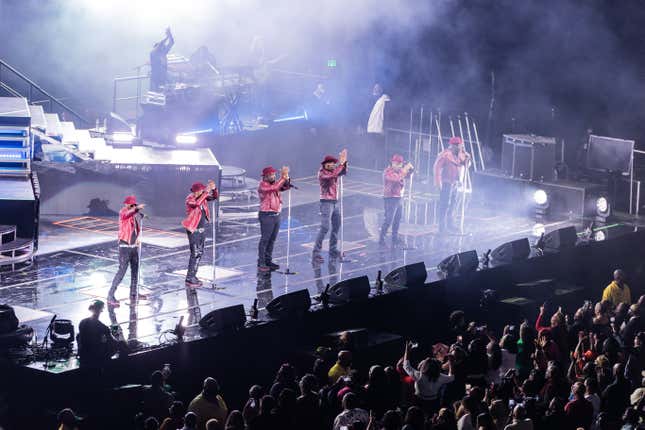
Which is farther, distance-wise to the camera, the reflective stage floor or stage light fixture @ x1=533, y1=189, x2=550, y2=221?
stage light fixture @ x1=533, y1=189, x2=550, y2=221

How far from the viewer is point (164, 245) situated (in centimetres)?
1830

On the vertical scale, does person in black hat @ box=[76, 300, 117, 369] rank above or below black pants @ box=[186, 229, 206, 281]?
below

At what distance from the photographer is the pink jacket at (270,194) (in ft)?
53.9

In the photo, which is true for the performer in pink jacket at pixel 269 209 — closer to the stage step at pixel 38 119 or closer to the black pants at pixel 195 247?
the black pants at pixel 195 247

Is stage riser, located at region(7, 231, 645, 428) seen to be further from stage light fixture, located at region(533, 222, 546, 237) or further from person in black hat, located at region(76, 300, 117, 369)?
stage light fixture, located at region(533, 222, 546, 237)

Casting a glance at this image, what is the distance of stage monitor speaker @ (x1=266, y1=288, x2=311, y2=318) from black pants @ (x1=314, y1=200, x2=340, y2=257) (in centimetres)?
310

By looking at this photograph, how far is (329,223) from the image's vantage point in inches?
694

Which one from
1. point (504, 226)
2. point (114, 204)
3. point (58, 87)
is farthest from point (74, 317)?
point (58, 87)

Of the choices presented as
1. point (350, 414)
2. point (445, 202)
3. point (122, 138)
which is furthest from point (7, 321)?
point (122, 138)

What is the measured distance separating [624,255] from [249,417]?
10624 millimetres

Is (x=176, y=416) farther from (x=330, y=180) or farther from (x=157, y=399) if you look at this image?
(x=330, y=180)

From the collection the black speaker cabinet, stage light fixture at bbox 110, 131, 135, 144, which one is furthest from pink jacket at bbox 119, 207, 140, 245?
the black speaker cabinet

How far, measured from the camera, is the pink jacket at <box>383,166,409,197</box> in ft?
60.5

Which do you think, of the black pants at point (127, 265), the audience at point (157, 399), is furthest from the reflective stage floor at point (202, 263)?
the audience at point (157, 399)
